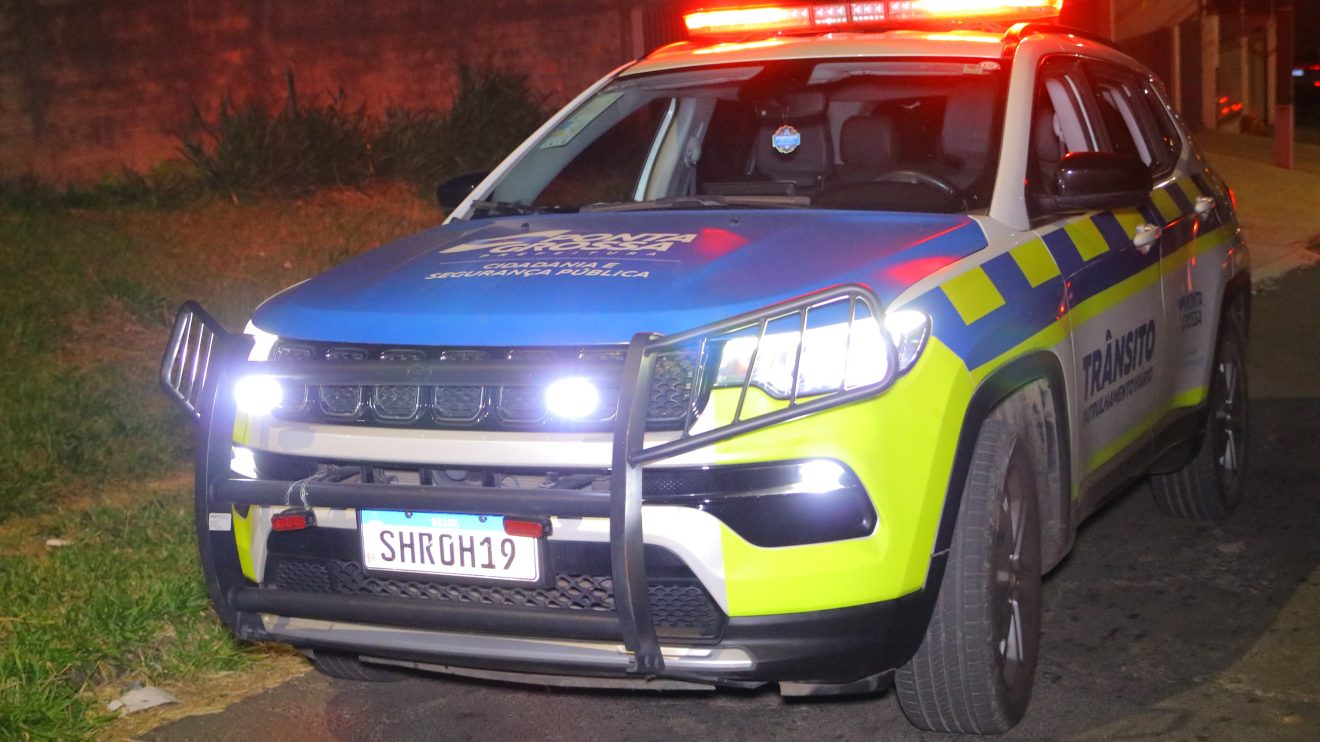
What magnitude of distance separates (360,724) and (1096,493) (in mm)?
2012

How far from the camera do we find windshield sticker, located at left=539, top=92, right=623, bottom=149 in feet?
17.2

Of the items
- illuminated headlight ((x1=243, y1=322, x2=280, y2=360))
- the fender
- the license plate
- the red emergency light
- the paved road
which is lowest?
the paved road

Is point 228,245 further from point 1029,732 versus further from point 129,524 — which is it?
point 1029,732

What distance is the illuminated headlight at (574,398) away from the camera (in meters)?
3.32

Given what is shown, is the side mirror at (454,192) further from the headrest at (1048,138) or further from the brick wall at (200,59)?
the brick wall at (200,59)

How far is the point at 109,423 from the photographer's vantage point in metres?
7.01

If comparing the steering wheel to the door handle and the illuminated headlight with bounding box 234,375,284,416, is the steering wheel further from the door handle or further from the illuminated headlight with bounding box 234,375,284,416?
the illuminated headlight with bounding box 234,375,284,416

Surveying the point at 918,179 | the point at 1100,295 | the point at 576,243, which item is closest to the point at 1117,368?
the point at 1100,295

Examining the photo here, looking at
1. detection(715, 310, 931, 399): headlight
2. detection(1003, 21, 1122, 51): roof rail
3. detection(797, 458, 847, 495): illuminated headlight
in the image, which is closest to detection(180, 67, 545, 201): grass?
detection(1003, 21, 1122, 51): roof rail

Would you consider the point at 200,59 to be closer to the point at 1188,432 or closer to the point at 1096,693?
the point at 1188,432

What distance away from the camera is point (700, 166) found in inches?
225

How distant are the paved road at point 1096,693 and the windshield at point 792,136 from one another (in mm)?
1298

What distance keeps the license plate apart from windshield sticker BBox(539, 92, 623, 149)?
2027mm

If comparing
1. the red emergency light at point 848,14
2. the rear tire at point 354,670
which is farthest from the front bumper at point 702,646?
the red emergency light at point 848,14
